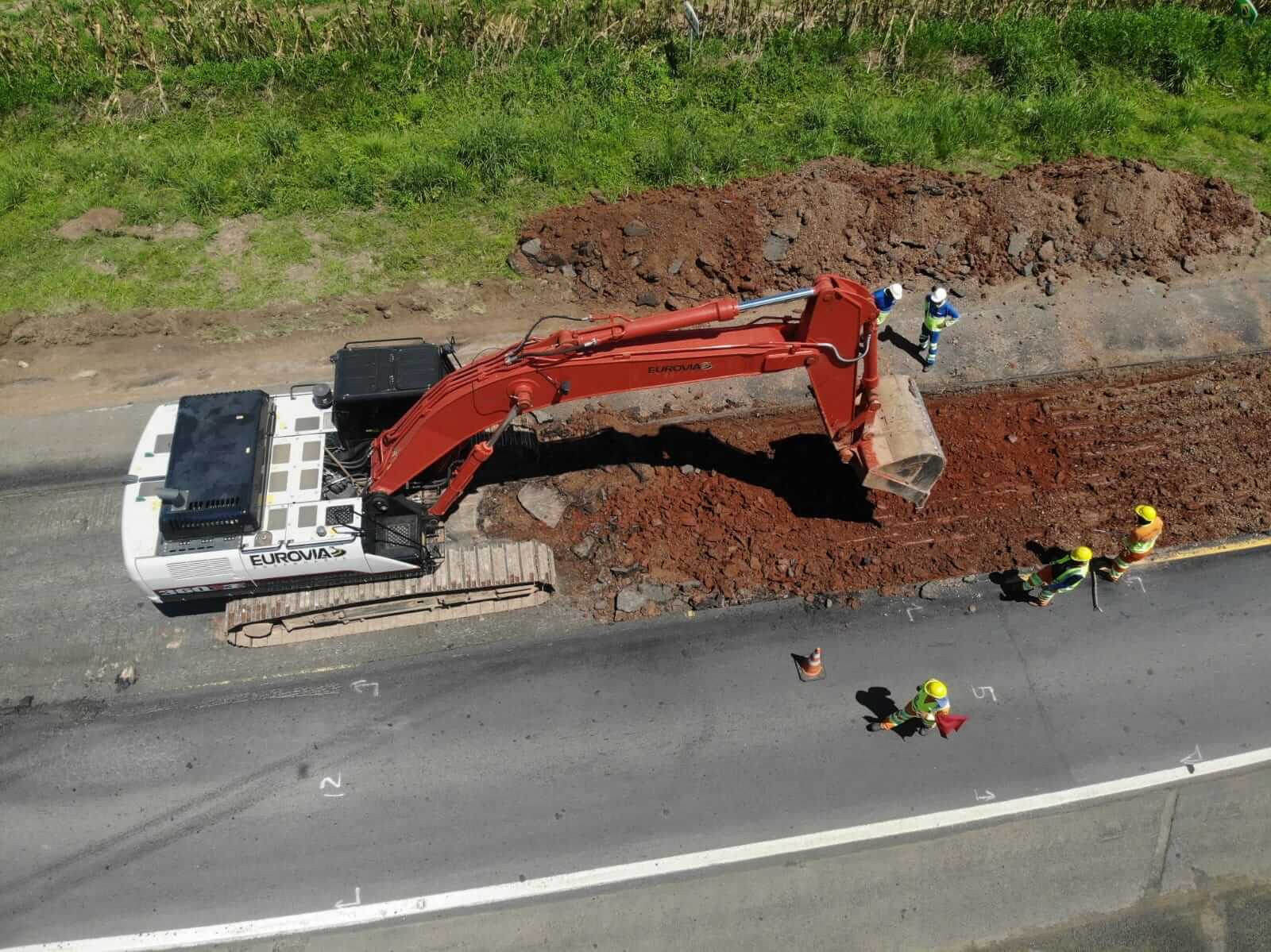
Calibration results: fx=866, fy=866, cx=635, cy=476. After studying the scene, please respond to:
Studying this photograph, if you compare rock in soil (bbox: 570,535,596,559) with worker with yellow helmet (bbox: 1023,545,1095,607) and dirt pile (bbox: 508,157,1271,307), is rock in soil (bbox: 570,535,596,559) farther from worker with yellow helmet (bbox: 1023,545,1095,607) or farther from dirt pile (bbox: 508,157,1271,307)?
worker with yellow helmet (bbox: 1023,545,1095,607)

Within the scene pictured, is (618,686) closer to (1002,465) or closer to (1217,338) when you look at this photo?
(1002,465)

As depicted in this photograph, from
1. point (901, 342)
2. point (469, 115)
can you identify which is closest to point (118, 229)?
point (469, 115)

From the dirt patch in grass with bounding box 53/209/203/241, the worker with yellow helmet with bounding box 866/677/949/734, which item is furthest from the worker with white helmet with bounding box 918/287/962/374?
the dirt patch in grass with bounding box 53/209/203/241

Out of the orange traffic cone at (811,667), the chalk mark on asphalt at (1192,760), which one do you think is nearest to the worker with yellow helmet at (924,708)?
the orange traffic cone at (811,667)

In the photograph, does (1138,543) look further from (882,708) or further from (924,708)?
(882,708)

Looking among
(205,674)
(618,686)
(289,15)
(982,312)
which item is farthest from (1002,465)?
(289,15)

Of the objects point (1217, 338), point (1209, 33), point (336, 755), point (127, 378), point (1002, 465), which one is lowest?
point (336, 755)
